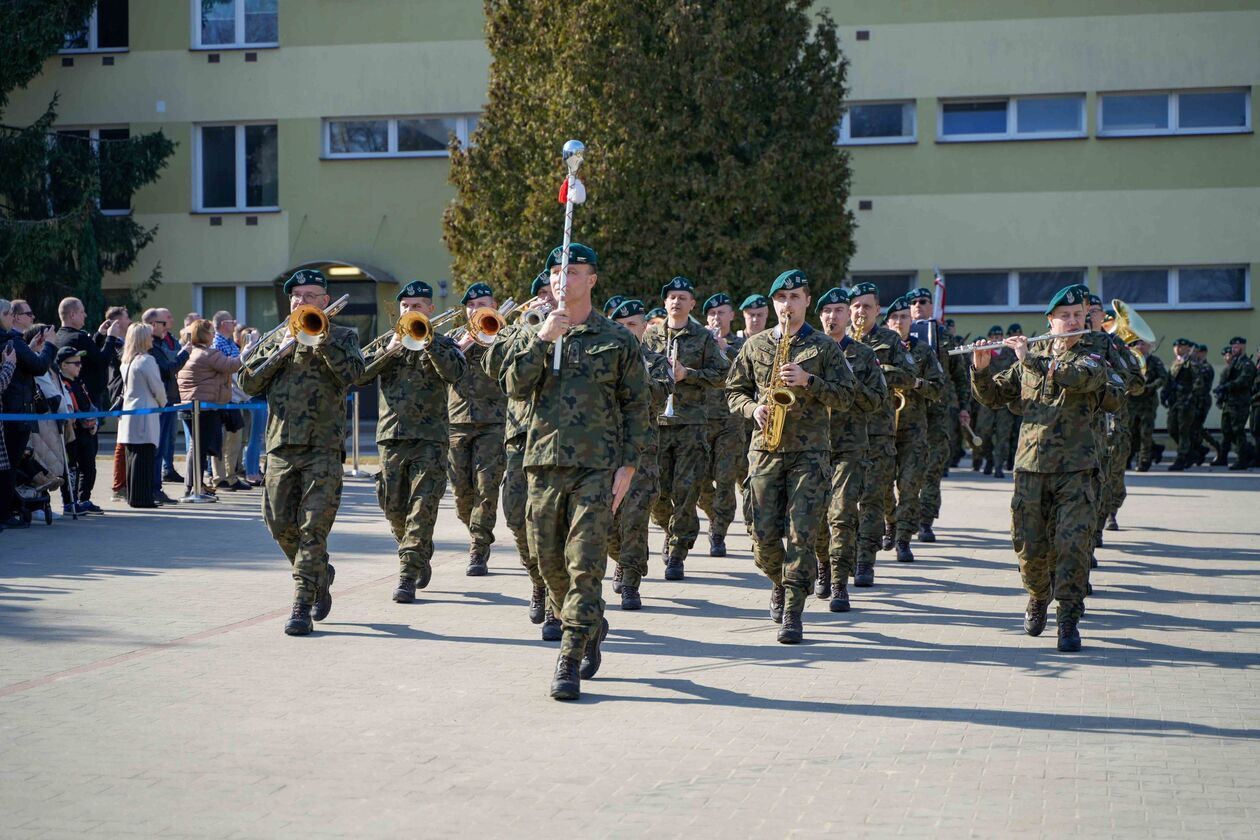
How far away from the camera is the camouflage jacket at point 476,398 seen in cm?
1183

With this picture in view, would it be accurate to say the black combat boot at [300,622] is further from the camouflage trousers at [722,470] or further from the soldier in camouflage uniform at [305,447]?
the camouflage trousers at [722,470]

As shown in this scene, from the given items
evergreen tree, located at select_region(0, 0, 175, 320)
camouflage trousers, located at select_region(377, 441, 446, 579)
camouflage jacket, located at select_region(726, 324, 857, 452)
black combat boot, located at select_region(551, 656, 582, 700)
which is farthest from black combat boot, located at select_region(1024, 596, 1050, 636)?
evergreen tree, located at select_region(0, 0, 175, 320)

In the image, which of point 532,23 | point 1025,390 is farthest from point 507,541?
point 532,23

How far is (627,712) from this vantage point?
750 cm

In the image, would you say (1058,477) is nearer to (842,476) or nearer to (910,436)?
(842,476)

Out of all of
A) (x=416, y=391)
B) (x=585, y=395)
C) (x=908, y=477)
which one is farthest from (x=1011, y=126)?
(x=585, y=395)

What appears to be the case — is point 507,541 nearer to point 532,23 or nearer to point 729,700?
point 729,700

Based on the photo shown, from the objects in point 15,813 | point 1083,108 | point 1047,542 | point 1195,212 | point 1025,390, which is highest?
point 1083,108

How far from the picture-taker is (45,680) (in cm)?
818

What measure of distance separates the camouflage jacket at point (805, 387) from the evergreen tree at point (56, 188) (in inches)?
902

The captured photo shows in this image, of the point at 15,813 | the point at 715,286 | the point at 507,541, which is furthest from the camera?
the point at 715,286

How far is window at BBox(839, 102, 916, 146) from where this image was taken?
31047 millimetres

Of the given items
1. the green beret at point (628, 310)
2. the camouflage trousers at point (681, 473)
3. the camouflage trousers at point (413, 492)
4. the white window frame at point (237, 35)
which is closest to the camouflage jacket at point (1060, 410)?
the green beret at point (628, 310)

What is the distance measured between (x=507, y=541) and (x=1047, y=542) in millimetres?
6215
